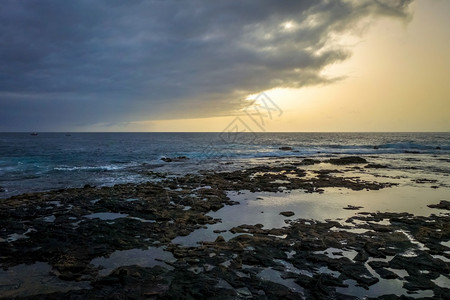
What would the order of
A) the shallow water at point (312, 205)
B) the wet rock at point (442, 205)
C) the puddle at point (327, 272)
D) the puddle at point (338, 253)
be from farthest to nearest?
the wet rock at point (442, 205) → the shallow water at point (312, 205) → the puddle at point (338, 253) → the puddle at point (327, 272)

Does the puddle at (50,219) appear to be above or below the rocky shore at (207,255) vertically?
below

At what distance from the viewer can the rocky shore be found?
7059 millimetres

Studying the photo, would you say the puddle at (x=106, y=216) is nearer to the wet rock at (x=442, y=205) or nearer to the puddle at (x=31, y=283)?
the puddle at (x=31, y=283)

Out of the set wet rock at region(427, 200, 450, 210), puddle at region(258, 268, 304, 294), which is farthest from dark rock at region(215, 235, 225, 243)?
wet rock at region(427, 200, 450, 210)

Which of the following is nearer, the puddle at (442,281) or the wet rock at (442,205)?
A: the puddle at (442,281)

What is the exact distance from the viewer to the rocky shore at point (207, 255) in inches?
278

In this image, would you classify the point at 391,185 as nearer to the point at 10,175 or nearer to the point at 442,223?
the point at 442,223

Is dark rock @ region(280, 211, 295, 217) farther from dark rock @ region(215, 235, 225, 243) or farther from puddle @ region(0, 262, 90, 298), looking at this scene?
puddle @ region(0, 262, 90, 298)

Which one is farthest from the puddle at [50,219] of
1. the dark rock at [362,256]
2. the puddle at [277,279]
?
the dark rock at [362,256]

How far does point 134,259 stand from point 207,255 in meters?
2.66

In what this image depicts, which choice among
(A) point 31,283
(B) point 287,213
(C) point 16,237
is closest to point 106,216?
(C) point 16,237

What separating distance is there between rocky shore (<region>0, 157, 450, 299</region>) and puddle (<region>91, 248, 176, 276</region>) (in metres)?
0.04

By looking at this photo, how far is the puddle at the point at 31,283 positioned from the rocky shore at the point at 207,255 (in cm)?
3

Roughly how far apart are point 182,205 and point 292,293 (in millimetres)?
10975
